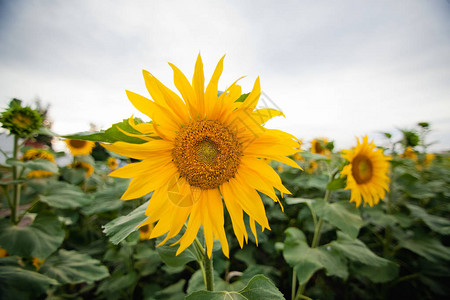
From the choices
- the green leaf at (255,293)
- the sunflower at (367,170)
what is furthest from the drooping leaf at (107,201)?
the sunflower at (367,170)

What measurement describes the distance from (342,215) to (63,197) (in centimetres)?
239

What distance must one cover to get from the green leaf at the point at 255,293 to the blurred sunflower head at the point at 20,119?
191 centimetres

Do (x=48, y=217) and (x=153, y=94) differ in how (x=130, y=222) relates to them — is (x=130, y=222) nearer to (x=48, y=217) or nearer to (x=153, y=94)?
(x=153, y=94)

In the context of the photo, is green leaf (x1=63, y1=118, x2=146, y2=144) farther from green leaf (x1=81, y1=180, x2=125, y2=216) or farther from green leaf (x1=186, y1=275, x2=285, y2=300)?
green leaf (x1=81, y1=180, x2=125, y2=216)

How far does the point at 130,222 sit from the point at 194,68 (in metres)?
0.66

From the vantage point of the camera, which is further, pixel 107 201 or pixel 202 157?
pixel 107 201

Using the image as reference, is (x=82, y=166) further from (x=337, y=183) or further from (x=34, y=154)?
(x=337, y=183)

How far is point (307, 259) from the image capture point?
1.44 metres

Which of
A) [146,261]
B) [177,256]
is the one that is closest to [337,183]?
[177,256]

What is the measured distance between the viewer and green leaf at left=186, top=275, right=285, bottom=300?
808mm

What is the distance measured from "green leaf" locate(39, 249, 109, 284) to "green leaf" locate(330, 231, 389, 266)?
1876 mm

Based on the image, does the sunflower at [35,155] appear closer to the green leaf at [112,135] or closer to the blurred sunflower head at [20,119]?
the blurred sunflower head at [20,119]

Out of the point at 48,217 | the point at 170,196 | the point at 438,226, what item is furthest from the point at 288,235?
the point at 48,217

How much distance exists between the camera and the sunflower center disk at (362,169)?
5.98ft
